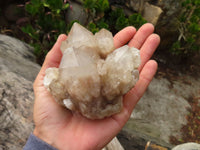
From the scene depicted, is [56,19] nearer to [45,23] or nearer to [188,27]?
[45,23]

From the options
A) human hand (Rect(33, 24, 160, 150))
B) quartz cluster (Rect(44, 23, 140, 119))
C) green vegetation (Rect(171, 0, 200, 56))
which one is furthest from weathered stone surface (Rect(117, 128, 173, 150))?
green vegetation (Rect(171, 0, 200, 56))

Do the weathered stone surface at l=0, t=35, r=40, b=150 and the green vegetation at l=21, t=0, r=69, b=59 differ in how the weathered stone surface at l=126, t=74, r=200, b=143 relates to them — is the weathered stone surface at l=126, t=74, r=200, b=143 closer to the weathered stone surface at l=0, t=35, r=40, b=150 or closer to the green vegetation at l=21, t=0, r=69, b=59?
the weathered stone surface at l=0, t=35, r=40, b=150

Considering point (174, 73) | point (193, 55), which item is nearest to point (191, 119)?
point (174, 73)

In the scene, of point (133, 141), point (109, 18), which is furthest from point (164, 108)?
point (109, 18)

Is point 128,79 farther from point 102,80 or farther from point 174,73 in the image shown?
point 174,73

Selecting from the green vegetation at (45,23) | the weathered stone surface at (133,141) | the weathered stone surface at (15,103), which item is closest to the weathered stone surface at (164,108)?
the weathered stone surface at (133,141)
